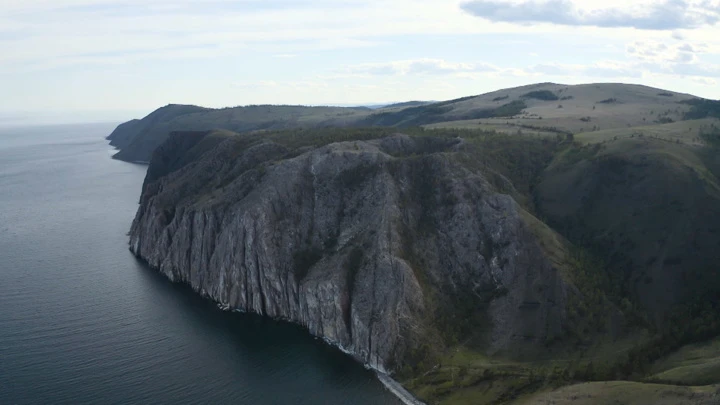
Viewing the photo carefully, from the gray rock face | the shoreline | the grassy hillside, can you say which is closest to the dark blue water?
the shoreline

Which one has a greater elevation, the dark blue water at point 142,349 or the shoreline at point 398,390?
the dark blue water at point 142,349

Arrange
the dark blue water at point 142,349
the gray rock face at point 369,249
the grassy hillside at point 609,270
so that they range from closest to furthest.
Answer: the grassy hillside at point 609,270
the dark blue water at point 142,349
the gray rock face at point 369,249

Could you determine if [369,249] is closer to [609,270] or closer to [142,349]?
[142,349]

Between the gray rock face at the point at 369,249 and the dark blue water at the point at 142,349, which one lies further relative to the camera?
the gray rock face at the point at 369,249

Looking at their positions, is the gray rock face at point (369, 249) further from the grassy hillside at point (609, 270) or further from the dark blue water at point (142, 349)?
the dark blue water at point (142, 349)

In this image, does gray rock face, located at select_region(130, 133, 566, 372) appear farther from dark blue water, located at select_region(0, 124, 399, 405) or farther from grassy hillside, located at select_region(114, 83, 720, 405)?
dark blue water, located at select_region(0, 124, 399, 405)

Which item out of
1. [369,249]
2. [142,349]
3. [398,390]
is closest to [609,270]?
[369,249]

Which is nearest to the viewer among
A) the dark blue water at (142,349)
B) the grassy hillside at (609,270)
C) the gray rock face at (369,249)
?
the grassy hillside at (609,270)

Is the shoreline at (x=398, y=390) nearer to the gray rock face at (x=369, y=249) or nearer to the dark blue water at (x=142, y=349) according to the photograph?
the dark blue water at (x=142, y=349)

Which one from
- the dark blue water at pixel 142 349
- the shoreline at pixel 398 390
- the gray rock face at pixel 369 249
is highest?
the gray rock face at pixel 369 249

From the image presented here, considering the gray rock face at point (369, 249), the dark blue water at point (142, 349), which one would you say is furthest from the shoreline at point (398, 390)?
the gray rock face at point (369, 249)
